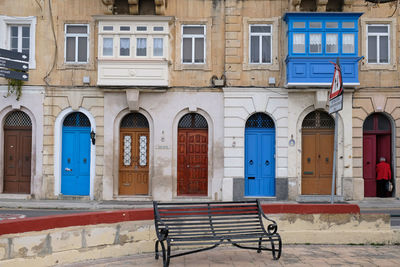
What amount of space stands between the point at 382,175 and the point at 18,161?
48.2 feet

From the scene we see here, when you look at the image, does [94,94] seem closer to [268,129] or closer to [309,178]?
[268,129]

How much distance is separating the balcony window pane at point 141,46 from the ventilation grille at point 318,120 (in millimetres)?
7085

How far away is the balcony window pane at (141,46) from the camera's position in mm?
18344

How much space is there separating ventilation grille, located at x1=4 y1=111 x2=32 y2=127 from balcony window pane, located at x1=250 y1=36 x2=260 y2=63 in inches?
375

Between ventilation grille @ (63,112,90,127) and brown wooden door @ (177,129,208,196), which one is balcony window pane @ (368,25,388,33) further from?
ventilation grille @ (63,112,90,127)

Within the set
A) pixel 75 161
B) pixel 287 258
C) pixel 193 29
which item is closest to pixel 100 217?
pixel 287 258

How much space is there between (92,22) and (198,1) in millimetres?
4377

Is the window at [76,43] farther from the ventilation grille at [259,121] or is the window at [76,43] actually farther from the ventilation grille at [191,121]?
the ventilation grille at [259,121]

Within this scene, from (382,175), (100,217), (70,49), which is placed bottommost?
(100,217)

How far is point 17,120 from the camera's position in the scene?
62.2ft

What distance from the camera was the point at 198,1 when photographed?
18.5m

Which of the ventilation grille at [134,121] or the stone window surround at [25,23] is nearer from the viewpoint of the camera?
the stone window surround at [25,23]

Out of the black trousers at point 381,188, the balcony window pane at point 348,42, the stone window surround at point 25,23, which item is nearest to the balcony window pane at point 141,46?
the stone window surround at point 25,23

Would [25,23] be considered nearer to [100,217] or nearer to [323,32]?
[323,32]
